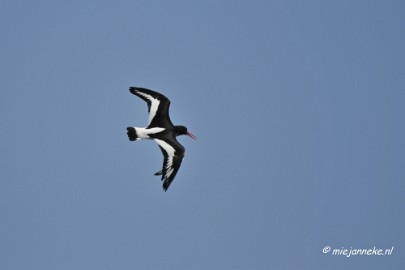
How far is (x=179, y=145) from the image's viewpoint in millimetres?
28000

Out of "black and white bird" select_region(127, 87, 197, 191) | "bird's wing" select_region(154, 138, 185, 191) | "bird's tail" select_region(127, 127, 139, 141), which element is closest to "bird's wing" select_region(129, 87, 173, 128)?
"black and white bird" select_region(127, 87, 197, 191)

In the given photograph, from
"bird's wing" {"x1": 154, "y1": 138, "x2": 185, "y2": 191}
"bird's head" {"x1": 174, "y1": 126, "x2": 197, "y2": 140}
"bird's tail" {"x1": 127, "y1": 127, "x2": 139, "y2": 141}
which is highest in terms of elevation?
"bird's head" {"x1": 174, "y1": 126, "x2": 197, "y2": 140}

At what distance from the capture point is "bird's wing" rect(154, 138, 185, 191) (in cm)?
2659

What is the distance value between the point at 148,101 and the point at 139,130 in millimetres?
2501

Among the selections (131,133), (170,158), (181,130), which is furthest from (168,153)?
(181,130)

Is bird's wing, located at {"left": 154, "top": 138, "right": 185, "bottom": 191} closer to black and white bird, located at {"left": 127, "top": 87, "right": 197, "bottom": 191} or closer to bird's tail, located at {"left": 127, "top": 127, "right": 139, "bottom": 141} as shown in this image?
black and white bird, located at {"left": 127, "top": 87, "right": 197, "bottom": 191}

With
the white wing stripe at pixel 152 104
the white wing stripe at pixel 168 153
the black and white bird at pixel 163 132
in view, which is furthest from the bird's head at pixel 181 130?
the white wing stripe at pixel 168 153

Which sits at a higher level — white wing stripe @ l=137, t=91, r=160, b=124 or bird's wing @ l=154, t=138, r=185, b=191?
white wing stripe @ l=137, t=91, r=160, b=124

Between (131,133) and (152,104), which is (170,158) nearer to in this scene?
(131,133)

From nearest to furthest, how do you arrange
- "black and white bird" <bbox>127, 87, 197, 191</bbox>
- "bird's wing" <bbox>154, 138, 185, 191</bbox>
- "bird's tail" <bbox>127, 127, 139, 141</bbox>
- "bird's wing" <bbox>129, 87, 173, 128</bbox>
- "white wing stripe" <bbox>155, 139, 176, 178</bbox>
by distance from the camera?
"bird's wing" <bbox>154, 138, 185, 191</bbox> < "white wing stripe" <bbox>155, 139, 176, 178</bbox> < "black and white bird" <bbox>127, 87, 197, 191</bbox> < "bird's tail" <bbox>127, 127, 139, 141</bbox> < "bird's wing" <bbox>129, 87, 173, 128</bbox>

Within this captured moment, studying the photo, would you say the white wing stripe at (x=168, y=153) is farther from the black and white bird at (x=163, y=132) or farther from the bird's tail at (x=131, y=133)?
the bird's tail at (x=131, y=133)

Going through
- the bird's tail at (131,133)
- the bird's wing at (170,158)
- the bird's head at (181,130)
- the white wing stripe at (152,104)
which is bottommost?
the bird's wing at (170,158)

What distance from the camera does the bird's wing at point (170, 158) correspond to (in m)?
26.6

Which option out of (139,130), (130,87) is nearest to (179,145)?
(139,130)
